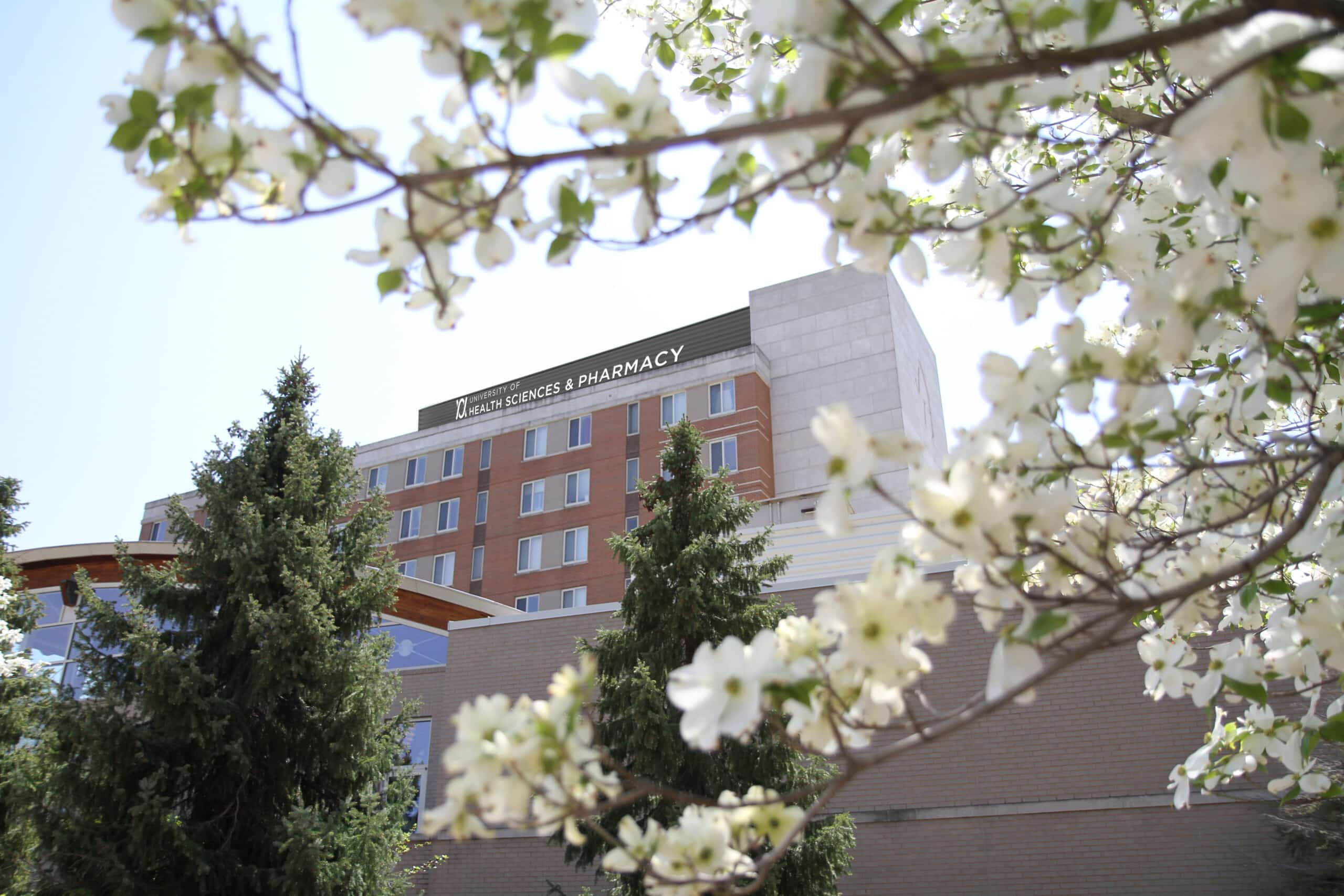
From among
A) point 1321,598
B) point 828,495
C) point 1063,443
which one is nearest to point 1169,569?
point 1321,598

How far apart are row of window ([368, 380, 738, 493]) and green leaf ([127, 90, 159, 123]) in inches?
1007

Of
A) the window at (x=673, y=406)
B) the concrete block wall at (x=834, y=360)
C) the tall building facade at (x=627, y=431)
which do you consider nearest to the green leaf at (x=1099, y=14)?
the tall building facade at (x=627, y=431)

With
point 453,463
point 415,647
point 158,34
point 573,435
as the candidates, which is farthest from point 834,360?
point 158,34

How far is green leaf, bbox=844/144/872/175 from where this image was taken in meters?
1.54

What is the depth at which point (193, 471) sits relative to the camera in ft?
31.8

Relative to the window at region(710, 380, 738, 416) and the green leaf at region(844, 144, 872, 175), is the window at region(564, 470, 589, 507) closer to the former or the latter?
the window at region(710, 380, 738, 416)

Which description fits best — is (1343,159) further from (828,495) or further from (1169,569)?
(828,495)

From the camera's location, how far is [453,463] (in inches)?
1246

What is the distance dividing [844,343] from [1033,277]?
90.4 ft

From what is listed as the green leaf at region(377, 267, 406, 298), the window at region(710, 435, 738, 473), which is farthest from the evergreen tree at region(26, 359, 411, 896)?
the window at region(710, 435, 738, 473)

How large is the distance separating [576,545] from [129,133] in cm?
2703

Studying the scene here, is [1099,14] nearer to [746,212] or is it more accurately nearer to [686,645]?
[746,212]

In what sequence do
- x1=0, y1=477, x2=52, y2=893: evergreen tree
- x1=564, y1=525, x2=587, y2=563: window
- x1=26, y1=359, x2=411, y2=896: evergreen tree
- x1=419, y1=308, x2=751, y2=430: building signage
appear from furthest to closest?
x1=419, y1=308, x2=751, y2=430: building signage
x1=564, y1=525, x2=587, y2=563: window
x1=0, y1=477, x2=52, y2=893: evergreen tree
x1=26, y1=359, x2=411, y2=896: evergreen tree

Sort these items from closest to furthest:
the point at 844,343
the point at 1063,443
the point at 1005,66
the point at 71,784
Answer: the point at 1005,66
the point at 1063,443
the point at 71,784
the point at 844,343
